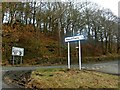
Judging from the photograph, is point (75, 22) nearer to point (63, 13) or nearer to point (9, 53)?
point (63, 13)

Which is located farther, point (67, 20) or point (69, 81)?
point (67, 20)

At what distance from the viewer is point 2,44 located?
2325cm

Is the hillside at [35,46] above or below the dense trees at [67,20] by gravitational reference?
below

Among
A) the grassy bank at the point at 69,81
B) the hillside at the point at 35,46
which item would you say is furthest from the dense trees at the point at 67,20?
the grassy bank at the point at 69,81

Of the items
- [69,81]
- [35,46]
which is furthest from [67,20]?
[69,81]

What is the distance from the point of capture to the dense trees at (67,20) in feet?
89.7

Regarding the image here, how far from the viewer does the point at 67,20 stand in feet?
96.9

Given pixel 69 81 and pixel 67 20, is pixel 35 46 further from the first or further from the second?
pixel 69 81

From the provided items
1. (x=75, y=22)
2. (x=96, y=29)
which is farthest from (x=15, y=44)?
(x=96, y=29)

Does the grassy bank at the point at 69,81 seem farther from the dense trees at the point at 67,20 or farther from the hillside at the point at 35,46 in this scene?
the dense trees at the point at 67,20

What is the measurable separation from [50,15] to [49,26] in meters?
2.55

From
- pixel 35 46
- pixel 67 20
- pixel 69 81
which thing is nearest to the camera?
pixel 69 81

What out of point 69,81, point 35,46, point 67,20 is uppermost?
point 67,20

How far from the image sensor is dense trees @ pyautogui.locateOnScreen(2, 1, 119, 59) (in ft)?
89.7
